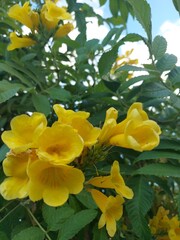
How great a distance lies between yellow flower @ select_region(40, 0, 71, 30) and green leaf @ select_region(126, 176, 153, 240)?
26.5 inches

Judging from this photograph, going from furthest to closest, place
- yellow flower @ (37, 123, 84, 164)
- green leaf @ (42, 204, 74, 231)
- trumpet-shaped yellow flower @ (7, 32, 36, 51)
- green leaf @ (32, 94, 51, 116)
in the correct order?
trumpet-shaped yellow flower @ (7, 32, 36, 51), green leaf @ (32, 94, 51, 116), green leaf @ (42, 204, 74, 231), yellow flower @ (37, 123, 84, 164)

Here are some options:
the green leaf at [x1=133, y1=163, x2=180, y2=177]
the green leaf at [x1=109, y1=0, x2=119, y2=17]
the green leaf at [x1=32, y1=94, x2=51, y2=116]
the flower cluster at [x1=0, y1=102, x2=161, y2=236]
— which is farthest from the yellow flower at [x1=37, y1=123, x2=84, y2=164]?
the green leaf at [x1=109, y1=0, x2=119, y2=17]

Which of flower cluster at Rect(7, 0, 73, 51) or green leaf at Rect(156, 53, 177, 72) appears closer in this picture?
green leaf at Rect(156, 53, 177, 72)

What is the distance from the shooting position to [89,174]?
1073 mm

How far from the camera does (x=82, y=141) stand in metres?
0.83

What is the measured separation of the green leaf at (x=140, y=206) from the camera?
103 centimetres

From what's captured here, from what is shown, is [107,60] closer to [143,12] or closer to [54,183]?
[143,12]

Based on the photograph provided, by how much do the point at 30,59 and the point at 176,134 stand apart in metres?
0.59

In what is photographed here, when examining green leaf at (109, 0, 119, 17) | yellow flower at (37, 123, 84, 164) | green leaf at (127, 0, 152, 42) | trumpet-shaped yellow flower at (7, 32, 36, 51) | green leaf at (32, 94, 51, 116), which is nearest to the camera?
yellow flower at (37, 123, 84, 164)

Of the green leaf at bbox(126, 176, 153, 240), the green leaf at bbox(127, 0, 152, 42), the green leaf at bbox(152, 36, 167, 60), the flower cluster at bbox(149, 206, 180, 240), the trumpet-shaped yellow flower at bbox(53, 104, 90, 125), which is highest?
the green leaf at bbox(127, 0, 152, 42)

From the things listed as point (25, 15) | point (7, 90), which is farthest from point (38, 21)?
point (7, 90)

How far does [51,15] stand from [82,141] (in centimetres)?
77

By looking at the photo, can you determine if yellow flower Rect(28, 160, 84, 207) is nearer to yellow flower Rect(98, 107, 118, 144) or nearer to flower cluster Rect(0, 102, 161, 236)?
flower cluster Rect(0, 102, 161, 236)

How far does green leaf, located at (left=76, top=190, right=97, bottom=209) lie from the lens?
3.35ft
